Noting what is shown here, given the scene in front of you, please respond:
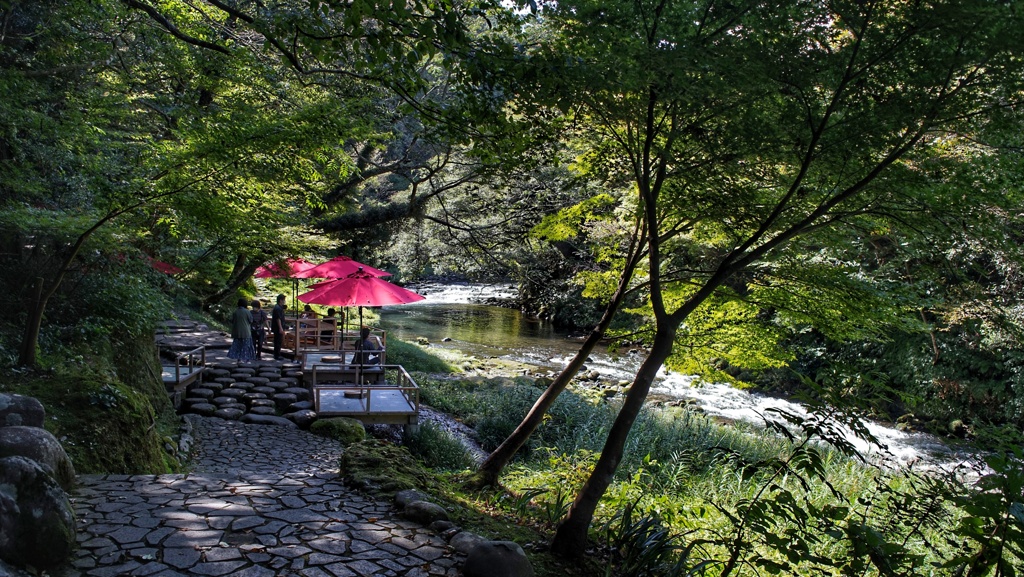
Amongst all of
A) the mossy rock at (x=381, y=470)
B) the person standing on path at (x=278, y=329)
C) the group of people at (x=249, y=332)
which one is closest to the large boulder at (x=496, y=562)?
the mossy rock at (x=381, y=470)

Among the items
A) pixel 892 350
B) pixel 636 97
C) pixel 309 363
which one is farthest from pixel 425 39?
pixel 892 350

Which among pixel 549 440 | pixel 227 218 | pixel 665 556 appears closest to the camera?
pixel 665 556

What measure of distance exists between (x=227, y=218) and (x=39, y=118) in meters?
3.19

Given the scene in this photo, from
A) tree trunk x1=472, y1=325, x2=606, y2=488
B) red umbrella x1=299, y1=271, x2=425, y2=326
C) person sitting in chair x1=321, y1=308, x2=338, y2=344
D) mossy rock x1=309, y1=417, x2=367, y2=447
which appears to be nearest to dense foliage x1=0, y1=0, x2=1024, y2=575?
tree trunk x1=472, y1=325, x2=606, y2=488

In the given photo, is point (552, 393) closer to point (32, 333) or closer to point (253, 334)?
point (32, 333)

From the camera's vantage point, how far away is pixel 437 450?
9.93 m

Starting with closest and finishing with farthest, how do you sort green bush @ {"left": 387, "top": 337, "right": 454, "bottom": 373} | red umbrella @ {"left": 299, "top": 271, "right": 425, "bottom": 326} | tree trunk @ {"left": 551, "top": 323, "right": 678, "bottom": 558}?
tree trunk @ {"left": 551, "top": 323, "right": 678, "bottom": 558} → red umbrella @ {"left": 299, "top": 271, "right": 425, "bottom": 326} → green bush @ {"left": 387, "top": 337, "right": 454, "bottom": 373}

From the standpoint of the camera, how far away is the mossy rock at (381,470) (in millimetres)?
5469

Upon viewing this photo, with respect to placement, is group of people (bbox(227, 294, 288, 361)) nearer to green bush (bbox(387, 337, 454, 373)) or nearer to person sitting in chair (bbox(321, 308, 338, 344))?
person sitting in chair (bbox(321, 308, 338, 344))

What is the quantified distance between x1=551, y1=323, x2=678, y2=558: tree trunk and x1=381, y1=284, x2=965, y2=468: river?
3.25 meters

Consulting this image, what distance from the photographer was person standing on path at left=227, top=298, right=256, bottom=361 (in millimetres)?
12867

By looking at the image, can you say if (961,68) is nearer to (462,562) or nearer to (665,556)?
(665,556)

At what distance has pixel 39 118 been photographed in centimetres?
823

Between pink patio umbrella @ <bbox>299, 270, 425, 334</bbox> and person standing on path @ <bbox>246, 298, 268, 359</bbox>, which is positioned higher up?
pink patio umbrella @ <bbox>299, 270, 425, 334</bbox>
